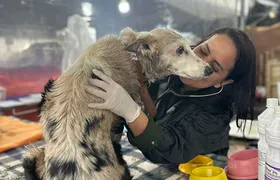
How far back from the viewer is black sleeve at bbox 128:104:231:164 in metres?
0.92

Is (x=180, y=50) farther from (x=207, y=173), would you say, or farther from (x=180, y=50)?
(x=207, y=173)

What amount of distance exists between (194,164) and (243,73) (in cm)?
45

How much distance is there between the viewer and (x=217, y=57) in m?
1.20

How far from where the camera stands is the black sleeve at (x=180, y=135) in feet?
3.02

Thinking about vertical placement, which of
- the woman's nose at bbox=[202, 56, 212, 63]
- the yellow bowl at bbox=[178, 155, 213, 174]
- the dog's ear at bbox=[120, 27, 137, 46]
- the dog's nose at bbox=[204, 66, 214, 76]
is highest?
the dog's ear at bbox=[120, 27, 137, 46]

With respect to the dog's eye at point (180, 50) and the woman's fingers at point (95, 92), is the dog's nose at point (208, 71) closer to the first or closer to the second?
the dog's eye at point (180, 50)

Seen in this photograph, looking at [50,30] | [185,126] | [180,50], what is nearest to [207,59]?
[180,50]

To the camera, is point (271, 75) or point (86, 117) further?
point (271, 75)

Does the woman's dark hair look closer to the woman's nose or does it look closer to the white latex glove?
the woman's nose

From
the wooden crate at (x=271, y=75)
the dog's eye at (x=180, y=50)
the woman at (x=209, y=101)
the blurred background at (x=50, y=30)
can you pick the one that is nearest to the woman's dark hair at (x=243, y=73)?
the woman at (x=209, y=101)

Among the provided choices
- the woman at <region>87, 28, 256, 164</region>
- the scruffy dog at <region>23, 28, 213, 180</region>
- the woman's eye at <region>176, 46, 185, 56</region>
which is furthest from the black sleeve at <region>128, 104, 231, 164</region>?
the woman's eye at <region>176, 46, 185, 56</region>

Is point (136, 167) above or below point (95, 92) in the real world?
below

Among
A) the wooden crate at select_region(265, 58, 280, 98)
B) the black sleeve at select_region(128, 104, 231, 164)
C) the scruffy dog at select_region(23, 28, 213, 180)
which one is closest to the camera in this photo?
the scruffy dog at select_region(23, 28, 213, 180)

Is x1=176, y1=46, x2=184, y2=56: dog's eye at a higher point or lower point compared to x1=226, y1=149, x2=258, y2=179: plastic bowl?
higher
